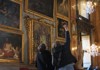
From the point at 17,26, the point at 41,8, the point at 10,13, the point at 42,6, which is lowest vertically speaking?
the point at 17,26

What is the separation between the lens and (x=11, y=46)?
9461 millimetres

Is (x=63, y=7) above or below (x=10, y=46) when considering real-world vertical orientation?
above

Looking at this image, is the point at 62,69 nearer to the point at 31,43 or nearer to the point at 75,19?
the point at 31,43

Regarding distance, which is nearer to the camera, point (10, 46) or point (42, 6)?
point (10, 46)

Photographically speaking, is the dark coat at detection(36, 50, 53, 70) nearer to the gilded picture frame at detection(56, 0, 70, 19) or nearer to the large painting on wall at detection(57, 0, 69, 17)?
the gilded picture frame at detection(56, 0, 70, 19)

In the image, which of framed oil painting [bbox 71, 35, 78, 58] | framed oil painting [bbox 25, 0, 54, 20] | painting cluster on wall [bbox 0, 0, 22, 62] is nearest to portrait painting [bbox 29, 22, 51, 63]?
framed oil painting [bbox 25, 0, 54, 20]

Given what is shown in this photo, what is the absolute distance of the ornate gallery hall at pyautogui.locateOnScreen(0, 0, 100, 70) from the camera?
9.30 metres

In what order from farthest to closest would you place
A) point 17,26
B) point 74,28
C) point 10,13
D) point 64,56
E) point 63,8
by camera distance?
point 74,28
point 63,8
point 17,26
point 10,13
point 64,56

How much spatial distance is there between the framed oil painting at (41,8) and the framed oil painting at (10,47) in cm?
151

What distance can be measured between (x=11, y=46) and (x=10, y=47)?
7cm

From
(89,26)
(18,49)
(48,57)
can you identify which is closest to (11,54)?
(18,49)

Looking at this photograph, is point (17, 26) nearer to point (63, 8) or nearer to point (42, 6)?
point (42, 6)

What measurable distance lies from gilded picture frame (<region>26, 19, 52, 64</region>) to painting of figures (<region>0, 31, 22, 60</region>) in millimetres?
686

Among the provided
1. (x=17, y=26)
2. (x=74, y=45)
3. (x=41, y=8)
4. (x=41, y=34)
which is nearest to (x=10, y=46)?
(x=17, y=26)
